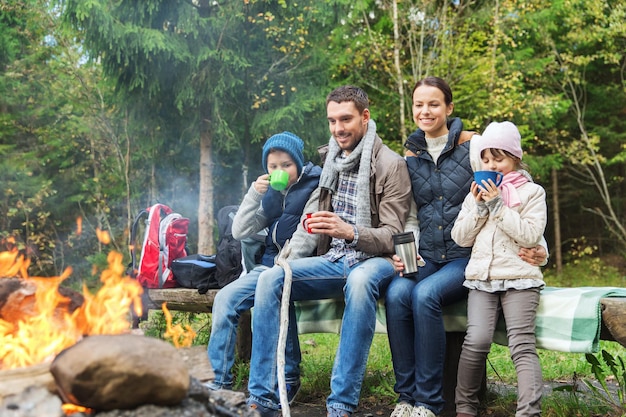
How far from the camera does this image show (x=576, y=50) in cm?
1331

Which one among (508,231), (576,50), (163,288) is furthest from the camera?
(576,50)

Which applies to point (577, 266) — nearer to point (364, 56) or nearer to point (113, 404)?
point (364, 56)

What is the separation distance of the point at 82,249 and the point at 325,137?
6319 mm

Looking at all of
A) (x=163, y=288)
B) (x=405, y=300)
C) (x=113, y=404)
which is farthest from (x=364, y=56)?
(x=113, y=404)

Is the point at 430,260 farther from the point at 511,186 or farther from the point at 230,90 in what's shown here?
the point at 230,90

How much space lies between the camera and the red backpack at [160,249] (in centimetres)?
452

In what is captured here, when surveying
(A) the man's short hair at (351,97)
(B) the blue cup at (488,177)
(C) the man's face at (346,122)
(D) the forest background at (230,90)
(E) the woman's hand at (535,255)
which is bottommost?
(E) the woman's hand at (535,255)

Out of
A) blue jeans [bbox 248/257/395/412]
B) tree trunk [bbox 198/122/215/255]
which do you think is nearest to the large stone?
blue jeans [bbox 248/257/395/412]

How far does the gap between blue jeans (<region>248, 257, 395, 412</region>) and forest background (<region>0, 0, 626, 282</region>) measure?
7.68 m

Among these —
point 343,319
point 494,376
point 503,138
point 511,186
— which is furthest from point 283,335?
point 494,376

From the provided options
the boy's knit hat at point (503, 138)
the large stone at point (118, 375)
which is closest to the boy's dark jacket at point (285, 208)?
the boy's knit hat at point (503, 138)

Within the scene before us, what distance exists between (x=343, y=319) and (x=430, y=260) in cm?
62

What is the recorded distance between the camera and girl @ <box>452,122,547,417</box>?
115 inches

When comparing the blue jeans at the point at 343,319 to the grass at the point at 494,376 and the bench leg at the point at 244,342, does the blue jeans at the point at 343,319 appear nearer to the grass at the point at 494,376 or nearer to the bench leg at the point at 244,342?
the grass at the point at 494,376
